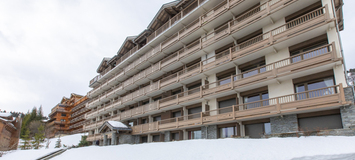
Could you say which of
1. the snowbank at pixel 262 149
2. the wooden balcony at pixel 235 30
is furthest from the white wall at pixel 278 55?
the snowbank at pixel 262 149

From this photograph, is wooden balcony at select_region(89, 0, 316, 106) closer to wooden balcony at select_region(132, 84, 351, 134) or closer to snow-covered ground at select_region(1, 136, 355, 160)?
wooden balcony at select_region(132, 84, 351, 134)

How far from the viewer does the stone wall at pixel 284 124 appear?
17250 mm

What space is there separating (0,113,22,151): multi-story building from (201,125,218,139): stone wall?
31.6 meters

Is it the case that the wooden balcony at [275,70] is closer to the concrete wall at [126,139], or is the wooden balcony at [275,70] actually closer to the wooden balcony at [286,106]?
the wooden balcony at [286,106]

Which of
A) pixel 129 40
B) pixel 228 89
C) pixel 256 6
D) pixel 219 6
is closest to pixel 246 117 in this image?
pixel 228 89

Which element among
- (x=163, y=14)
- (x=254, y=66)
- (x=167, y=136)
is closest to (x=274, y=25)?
(x=254, y=66)

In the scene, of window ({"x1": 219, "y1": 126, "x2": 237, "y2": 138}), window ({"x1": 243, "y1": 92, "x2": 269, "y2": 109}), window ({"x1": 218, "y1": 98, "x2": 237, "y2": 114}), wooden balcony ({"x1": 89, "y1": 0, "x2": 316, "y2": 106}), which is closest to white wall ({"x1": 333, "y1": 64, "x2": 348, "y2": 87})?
wooden balcony ({"x1": 89, "y1": 0, "x2": 316, "y2": 106})

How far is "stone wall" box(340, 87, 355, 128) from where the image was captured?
47.3 feet

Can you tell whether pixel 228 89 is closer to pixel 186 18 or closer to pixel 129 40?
pixel 186 18

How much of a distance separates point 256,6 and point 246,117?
11.2 m

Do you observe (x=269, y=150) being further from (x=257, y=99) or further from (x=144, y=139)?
(x=144, y=139)

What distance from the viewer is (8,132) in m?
43.5

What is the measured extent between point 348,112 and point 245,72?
26.7 feet

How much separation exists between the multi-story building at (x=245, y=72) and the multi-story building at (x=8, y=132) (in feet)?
58.8
